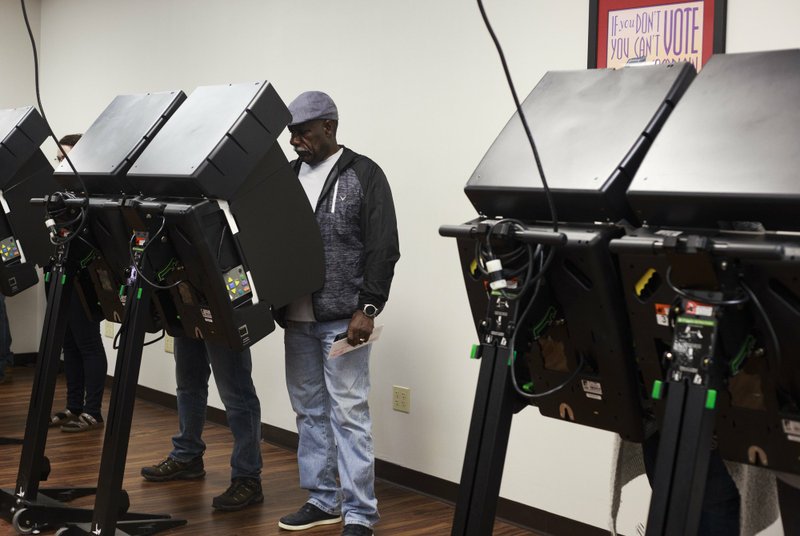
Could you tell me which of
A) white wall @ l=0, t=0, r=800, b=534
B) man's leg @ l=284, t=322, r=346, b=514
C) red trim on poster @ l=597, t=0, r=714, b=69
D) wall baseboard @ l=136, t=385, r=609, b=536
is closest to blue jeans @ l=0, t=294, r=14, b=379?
white wall @ l=0, t=0, r=800, b=534

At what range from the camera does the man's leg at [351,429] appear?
3.28 m

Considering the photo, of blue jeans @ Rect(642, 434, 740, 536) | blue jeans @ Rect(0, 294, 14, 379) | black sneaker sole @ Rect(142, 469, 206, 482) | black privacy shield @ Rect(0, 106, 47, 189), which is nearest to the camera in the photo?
blue jeans @ Rect(642, 434, 740, 536)

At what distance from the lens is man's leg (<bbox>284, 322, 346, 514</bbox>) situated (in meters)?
3.42

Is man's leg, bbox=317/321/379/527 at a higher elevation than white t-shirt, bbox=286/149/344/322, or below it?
below

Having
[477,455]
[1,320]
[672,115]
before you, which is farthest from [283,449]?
[672,115]

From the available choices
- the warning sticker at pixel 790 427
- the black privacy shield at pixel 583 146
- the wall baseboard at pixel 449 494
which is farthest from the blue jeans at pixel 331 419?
the warning sticker at pixel 790 427

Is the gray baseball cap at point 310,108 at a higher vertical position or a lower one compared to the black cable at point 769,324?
higher

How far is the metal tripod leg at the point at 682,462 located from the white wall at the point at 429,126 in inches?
65.2

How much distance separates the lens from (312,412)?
11.4ft

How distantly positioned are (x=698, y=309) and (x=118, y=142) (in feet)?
7.12

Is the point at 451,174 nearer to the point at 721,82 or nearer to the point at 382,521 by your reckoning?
the point at 382,521

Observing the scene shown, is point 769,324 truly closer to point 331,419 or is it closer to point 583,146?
point 583,146

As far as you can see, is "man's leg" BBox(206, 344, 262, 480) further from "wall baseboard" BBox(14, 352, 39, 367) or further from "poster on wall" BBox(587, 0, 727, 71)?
"wall baseboard" BBox(14, 352, 39, 367)

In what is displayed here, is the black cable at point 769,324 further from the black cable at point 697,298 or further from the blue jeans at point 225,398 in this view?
the blue jeans at point 225,398
